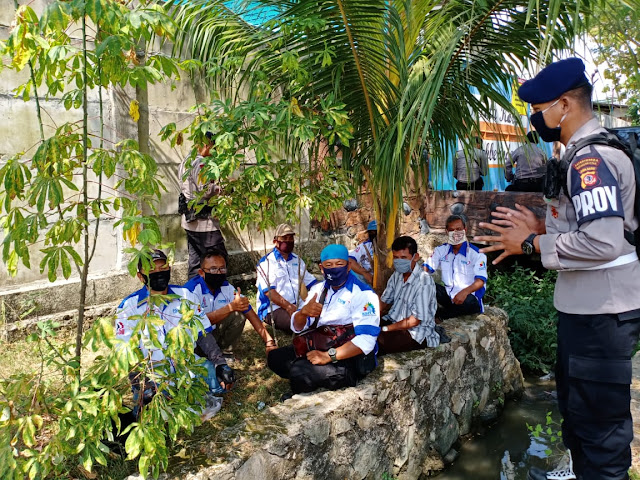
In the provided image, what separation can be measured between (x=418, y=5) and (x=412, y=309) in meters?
2.27

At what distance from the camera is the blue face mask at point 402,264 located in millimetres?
4151

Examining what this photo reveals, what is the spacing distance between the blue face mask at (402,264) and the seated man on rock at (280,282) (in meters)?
0.88

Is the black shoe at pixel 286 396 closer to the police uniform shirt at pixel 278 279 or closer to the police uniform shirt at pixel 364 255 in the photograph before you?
the police uniform shirt at pixel 278 279

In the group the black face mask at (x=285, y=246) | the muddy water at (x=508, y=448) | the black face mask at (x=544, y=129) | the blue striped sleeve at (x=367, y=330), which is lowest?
the muddy water at (x=508, y=448)

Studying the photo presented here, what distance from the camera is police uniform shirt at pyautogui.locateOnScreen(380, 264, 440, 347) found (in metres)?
4.05

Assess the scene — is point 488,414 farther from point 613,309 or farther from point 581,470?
point 613,309

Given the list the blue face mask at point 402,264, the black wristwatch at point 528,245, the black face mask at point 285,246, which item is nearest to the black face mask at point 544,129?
the black wristwatch at point 528,245

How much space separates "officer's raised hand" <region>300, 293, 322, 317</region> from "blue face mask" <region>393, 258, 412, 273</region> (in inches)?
33.2

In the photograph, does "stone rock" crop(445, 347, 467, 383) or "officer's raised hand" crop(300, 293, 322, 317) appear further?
"stone rock" crop(445, 347, 467, 383)

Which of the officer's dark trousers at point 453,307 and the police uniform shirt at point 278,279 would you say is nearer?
the police uniform shirt at point 278,279

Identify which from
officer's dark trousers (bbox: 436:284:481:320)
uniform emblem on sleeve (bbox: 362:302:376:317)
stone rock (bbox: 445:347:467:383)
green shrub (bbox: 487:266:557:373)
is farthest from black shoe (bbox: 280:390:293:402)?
green shrub (bbox: 487:266:557:373)

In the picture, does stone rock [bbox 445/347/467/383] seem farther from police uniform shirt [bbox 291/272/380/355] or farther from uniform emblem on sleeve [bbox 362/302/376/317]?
uniform emblem on sleeve [bbox 362/302/376/317]

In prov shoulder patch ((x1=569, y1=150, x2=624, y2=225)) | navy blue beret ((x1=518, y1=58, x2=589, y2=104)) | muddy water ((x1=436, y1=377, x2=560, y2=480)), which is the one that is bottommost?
muddy water ((x1=436, y1=377, x2=560, y2=480))

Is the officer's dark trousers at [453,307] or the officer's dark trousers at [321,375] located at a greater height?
the officer's dark trousers at [453,307]
